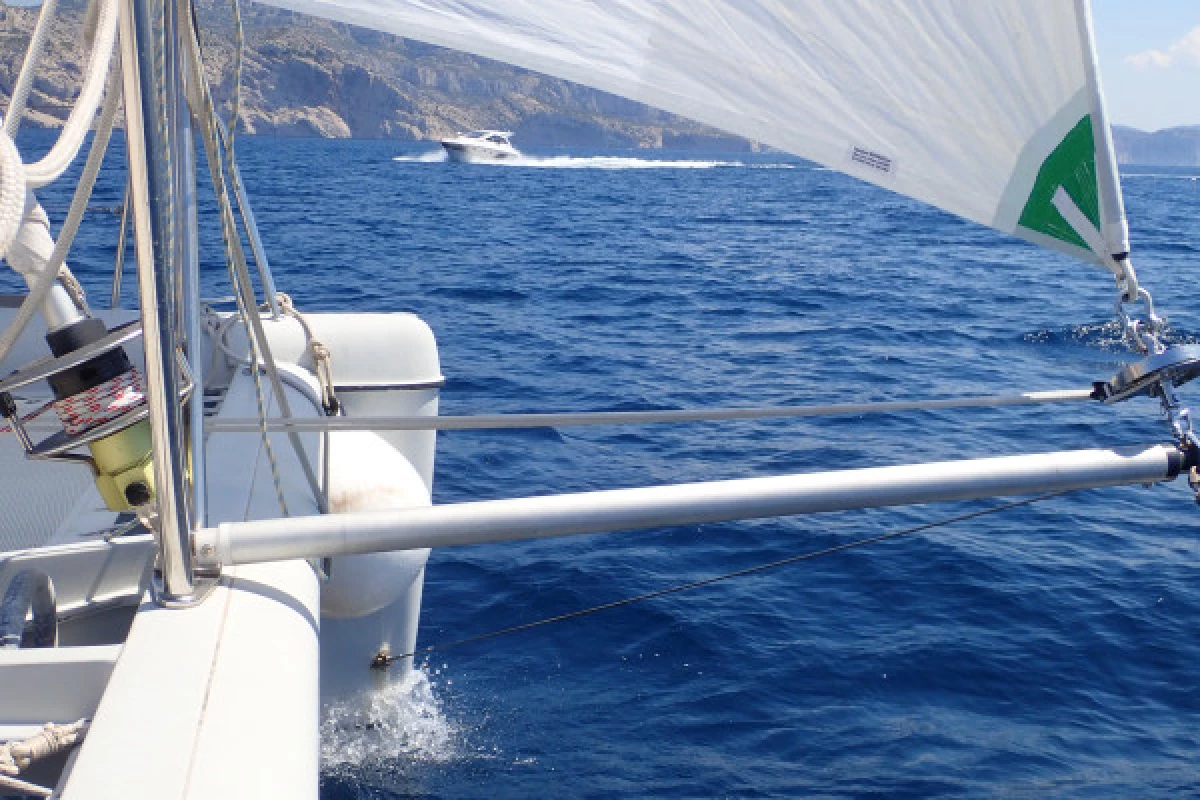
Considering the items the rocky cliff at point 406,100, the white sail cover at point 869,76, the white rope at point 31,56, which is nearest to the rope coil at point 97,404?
the white rope at point 31,56

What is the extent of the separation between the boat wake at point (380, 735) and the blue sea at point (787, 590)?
0.04 ft

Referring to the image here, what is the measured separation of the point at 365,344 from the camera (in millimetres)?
4742

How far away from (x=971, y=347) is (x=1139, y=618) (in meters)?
6.73

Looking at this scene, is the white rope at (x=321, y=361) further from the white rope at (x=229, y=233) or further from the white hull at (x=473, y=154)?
the white hull at (x=473, y=154)

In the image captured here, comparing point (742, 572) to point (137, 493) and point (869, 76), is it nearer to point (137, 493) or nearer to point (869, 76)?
point (869, 76)

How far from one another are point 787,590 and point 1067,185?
12.5ft

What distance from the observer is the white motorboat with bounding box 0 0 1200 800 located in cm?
178

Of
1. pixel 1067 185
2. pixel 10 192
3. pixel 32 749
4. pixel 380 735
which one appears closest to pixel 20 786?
pixel 32 749

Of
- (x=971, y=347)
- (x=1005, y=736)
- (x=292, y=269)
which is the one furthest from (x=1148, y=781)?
(x=292, y=269)

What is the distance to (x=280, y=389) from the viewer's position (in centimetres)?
294

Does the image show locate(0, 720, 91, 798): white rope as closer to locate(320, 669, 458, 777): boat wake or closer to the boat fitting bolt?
the boat fitting bolt

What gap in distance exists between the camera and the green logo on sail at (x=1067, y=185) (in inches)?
92.7

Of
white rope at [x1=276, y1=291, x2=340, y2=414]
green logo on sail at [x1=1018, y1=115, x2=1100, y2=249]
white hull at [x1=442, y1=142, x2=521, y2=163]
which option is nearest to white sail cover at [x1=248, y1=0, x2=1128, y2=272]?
green logo on sail at [x1=1018, y1=115, x2=1100, y2=249]

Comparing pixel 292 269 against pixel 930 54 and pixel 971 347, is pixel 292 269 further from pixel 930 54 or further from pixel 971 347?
pixel 930 54
